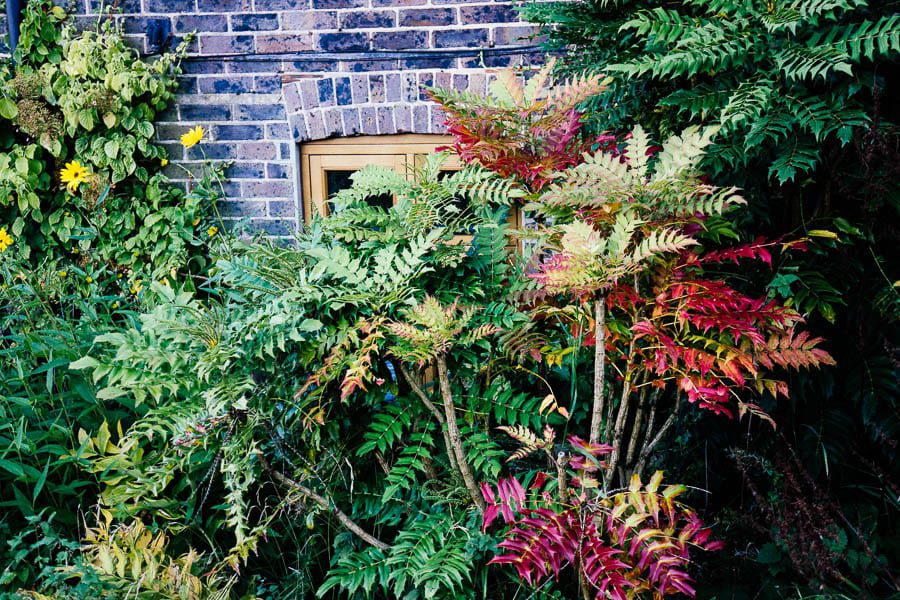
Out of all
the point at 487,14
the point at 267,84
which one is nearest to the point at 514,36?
the point at 487,14

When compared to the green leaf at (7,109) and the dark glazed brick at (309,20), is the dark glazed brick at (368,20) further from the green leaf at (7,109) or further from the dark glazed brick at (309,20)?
the green leaf at (7,109)

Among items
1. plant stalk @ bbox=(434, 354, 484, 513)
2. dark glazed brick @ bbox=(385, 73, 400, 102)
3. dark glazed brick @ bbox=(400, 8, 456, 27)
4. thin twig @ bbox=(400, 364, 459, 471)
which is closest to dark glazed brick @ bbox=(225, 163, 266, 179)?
dark glazed brick @ bbox=(385, 73, 400, 102)

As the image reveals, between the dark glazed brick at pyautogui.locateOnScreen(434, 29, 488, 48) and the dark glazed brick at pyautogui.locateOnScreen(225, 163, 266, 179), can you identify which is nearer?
the dark glazed brick at pyautogui.locateOnScreen(434, 29, 488, 48)

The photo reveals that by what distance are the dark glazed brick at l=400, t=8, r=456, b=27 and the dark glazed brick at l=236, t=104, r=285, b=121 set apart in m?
0.81

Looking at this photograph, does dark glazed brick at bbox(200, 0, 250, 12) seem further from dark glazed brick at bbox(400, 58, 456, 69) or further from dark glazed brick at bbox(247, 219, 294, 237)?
dark glazed brick at bbox(247, 219, 294, 237)

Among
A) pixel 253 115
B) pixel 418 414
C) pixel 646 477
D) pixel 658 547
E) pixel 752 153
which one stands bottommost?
pixel 646 477

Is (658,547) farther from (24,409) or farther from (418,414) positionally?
(24,409)

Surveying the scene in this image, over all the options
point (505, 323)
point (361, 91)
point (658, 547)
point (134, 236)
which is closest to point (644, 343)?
point (505, 323)

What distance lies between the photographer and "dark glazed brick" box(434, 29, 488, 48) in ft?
11.7

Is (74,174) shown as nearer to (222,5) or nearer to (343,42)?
(222,5)

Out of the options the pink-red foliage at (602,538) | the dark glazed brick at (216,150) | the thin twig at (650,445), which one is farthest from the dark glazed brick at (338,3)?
the pink-red foliage at (602,538)

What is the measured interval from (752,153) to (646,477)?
1.04 metres

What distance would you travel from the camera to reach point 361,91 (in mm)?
3689

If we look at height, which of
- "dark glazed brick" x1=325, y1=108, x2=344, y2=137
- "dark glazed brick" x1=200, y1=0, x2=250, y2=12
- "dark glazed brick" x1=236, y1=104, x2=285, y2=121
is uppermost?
"dark glazed brick" x1=200, y1=0, x2=250, y2=12
